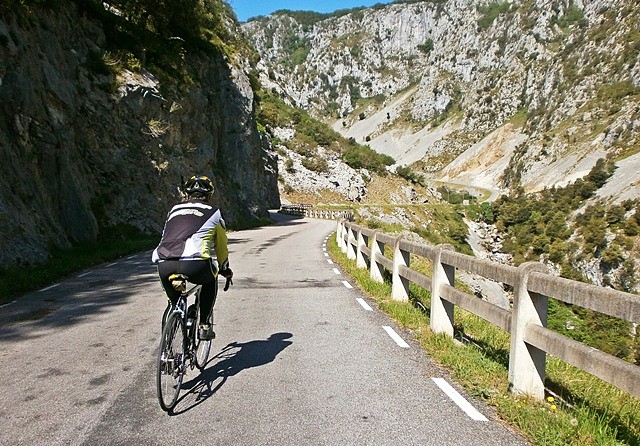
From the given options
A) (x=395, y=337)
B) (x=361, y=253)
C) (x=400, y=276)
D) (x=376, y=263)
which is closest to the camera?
(x=395, y=337)

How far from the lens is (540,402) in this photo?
15.0 ft

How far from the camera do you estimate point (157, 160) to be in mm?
26031

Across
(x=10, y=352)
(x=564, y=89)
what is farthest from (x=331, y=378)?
(x=564, y=89)

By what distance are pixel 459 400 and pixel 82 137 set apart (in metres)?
20.9

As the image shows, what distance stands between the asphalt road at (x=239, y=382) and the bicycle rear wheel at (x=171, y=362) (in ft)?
0.55

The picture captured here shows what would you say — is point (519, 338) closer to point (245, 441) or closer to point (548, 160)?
point (245, 441)

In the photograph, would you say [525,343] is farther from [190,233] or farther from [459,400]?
[190,233]

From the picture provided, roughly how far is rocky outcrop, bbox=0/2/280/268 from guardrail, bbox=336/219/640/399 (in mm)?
10355

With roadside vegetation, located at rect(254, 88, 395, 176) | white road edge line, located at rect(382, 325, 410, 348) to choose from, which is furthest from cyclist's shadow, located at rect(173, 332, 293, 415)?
roadside vegetation, located at rect(254, 88, 395, 176)

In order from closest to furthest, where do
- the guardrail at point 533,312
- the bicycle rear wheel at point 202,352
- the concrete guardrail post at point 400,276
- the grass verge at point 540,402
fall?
the guardrail at point 533,312
the grass verge at point 540,402
the bicycle rear wheel at point 202,352
the concrete guardrail post at point 400,276

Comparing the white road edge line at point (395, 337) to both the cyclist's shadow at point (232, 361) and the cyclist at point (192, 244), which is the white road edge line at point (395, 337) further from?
the cyclist at point (192, 244)

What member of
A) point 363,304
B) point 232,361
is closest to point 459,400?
point 232,361

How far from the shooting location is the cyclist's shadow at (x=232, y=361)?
16.5 ft

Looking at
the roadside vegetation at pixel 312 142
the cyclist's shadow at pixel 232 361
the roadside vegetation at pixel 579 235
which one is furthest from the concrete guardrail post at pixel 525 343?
the roadside vegetation at pixel 312 142
